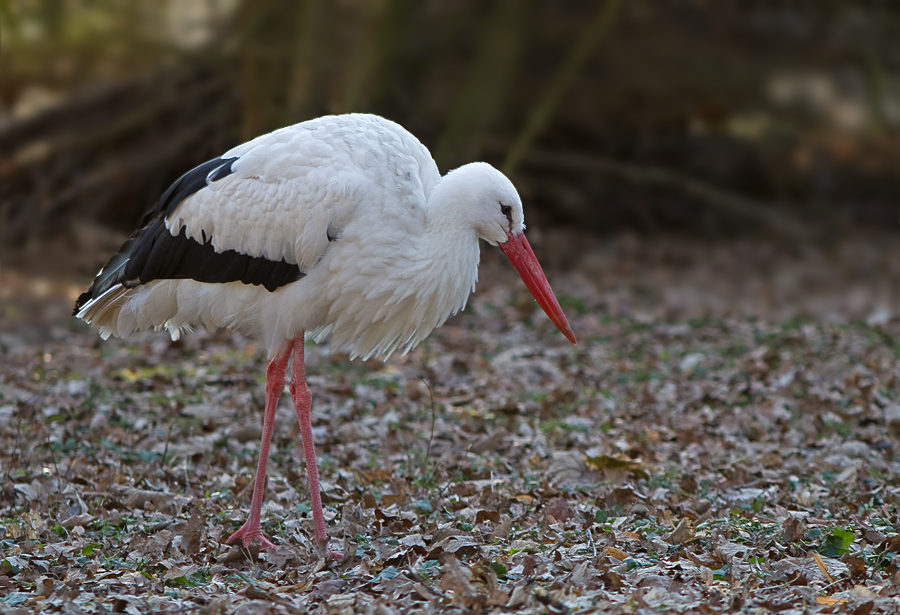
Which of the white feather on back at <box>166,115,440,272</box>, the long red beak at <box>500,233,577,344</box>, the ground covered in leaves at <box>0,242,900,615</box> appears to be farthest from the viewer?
the long red beak at <box>500,233,577,344</box>

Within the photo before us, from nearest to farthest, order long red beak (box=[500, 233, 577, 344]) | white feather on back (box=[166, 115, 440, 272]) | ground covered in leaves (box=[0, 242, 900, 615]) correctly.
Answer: ground covered in leaves (box=[0, 242, 900, 615]) → white feather on back (box=[166, 115, 440, 272]) → long red beak (box=[500, 233, 577, 344])

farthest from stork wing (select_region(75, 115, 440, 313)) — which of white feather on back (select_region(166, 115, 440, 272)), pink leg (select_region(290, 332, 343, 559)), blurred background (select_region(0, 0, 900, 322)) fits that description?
blurred background (select_region(0, 0, 900, 322))

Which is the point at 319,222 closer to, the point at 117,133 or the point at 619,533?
the point at 619,533

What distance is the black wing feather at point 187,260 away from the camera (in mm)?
4680

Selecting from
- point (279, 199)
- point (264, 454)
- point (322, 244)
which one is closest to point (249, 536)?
point (264, 454)

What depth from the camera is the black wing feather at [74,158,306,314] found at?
4680mm

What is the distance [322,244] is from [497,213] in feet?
2.61

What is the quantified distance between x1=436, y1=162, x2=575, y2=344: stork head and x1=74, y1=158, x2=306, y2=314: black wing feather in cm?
83

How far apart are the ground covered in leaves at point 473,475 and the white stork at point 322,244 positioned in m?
0.52

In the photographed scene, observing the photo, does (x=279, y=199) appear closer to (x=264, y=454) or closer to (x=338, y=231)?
(x=338, y=231)

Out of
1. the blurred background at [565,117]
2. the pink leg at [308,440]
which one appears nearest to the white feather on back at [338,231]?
the pink leg at [308,440]

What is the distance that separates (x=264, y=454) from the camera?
4660mm

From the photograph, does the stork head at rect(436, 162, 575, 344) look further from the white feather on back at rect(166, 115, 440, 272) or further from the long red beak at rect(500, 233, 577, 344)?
the white feather on back at rect(166, 115, 440, 272)

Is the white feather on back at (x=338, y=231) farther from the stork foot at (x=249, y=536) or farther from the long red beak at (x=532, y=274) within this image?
the stork foot at (x=249, y=536)
